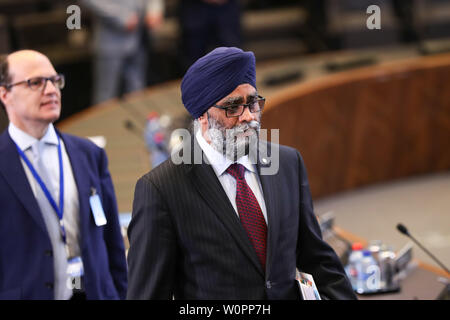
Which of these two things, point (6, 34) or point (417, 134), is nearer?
point (417, 134)

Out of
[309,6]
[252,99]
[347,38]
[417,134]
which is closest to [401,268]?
[252,99]

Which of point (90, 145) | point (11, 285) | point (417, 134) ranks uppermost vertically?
point (90, 145)

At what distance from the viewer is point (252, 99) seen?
1559 mm

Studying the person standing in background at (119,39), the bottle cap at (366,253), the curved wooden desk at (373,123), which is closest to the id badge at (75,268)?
the bottle cap at (366,253)

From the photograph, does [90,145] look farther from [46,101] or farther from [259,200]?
[259,200]

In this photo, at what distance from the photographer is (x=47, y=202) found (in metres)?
2.22

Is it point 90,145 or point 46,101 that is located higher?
point 46,101

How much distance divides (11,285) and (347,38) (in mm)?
5159

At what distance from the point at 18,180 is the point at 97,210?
255 millimetres

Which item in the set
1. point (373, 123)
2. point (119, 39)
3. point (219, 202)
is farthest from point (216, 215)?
point (373, 123)

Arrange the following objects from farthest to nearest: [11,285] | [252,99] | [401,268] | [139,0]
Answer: [139,0] < [401,268] < [11,285] < [252,99]

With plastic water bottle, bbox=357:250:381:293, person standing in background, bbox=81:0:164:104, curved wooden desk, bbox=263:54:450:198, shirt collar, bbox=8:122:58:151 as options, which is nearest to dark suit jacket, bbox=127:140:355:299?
shirt collar, bbox=8:122:58:151

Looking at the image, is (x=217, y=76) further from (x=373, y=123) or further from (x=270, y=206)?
(x=373, y=123)

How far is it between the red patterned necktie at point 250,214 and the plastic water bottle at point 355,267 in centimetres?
115
